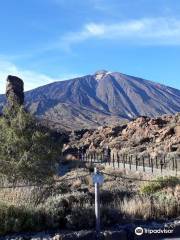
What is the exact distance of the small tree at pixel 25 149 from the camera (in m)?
20.2

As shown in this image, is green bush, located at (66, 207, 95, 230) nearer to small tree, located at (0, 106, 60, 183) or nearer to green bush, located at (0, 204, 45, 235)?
green bush, located at (0, 204, 45, 235)

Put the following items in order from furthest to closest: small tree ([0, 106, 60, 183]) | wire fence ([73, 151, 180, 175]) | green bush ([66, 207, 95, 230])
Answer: wire fence ([73, 151, 180, 175]) → small tree ([0, 106, 60, 183]) → green bush ([66, 207, 95, 230])

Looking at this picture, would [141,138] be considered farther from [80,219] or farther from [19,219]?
[19,219]

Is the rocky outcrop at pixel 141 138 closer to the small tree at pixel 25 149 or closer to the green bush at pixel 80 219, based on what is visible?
the small tree at pixel 25 149

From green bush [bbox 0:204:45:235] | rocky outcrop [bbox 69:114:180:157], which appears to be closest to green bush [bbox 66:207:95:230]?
green bush [bbox 0:204:45:235]

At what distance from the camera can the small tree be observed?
66.4ft

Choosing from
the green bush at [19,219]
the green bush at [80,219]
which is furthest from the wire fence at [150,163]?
the green bush at [19,219]

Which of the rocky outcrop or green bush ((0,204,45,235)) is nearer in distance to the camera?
green bush ((0,204,45,235))

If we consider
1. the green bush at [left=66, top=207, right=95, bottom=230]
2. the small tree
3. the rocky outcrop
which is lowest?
the green bush at [left=66, top=207, right=95, bottom=230]

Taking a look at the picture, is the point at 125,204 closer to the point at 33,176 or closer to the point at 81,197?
the point at 81,197

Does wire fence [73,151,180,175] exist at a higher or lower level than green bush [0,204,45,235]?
higher

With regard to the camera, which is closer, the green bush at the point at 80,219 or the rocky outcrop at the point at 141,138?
the green bush at the point at 80,219

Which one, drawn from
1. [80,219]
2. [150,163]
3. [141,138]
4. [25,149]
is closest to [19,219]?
[80,219]

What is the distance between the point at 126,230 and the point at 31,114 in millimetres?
10281
